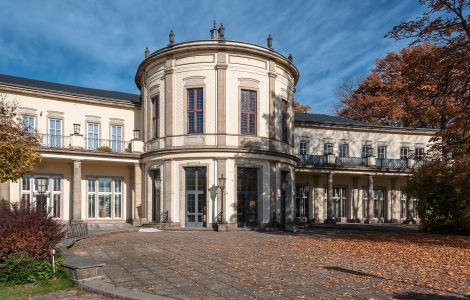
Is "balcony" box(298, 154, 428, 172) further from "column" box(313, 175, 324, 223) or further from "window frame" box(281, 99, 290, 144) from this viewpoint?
"window frame" box(281, 99, 290, 144)

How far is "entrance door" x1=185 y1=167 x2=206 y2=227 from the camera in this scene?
23.2 meters

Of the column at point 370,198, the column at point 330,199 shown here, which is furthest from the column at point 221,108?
the column at point 370,198

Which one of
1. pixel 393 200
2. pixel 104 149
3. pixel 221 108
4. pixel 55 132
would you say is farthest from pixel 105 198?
pixel 393 200

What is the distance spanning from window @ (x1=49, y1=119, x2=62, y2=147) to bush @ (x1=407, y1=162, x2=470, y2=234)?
20.6 metres

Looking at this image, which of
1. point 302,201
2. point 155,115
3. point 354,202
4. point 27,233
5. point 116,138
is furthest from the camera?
point 354,202

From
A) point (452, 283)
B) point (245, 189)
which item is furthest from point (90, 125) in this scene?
point (452, 283)

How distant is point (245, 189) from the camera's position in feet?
77.3

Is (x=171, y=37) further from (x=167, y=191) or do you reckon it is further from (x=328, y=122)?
(x=328, y=122)

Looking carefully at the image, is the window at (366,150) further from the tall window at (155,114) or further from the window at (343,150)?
the tall window at (155,114)

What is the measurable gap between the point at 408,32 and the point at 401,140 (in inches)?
871

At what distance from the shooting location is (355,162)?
33250 mm

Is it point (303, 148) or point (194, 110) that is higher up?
point (194, 110)

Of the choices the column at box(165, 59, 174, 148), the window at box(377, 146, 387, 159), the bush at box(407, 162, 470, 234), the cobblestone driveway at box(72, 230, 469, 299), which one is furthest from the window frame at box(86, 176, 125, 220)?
the window at box(377, 146, 387, 159)

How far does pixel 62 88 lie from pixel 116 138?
5319mm
